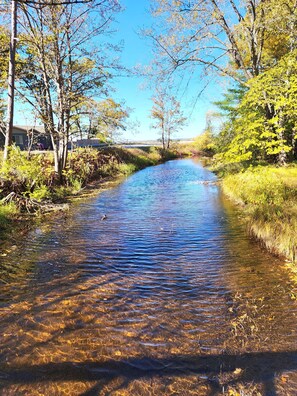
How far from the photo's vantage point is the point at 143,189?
16250 mm

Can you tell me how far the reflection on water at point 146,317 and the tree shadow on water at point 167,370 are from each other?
0.01 metres

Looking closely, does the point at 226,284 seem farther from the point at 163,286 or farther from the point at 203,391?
the point at 203,391

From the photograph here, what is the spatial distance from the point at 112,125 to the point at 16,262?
487 inches

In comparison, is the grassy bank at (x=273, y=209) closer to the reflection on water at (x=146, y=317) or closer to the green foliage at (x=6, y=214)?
the reflection on water at (x=146, y=317)

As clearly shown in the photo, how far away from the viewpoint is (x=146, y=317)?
A: 13.0ft

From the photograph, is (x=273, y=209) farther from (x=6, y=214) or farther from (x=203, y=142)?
(x=203, y=142)

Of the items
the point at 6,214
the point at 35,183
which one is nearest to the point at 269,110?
the point at 35,183

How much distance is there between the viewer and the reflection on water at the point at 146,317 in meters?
2.88

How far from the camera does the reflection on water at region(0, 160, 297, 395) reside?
2.88 m

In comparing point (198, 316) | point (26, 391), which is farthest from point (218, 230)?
point (26, 391)

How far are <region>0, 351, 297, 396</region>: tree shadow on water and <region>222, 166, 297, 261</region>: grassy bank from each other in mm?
2963

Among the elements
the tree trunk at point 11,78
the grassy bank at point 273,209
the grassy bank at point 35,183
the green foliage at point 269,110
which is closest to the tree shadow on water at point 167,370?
the grassy bank at point 273,209

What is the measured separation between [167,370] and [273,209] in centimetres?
559

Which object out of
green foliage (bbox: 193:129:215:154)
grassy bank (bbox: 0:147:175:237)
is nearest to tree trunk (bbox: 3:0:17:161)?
grassy bank (bbox: 0:147:175:237)
